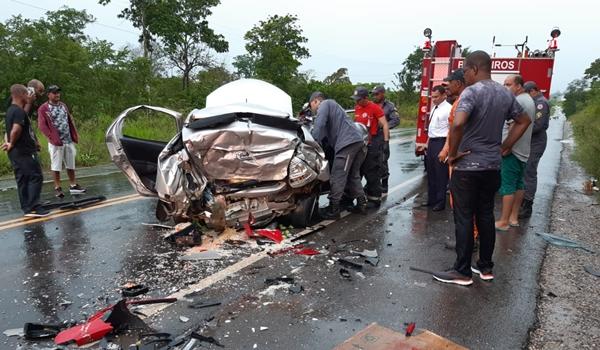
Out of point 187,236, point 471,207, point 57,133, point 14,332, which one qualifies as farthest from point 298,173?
point 57,133

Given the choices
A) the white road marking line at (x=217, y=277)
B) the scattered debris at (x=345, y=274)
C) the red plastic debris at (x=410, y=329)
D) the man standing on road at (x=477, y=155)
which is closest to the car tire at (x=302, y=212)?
the white road marking line at (x=217, y=277)

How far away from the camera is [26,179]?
243 inches

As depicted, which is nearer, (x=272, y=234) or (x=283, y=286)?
(x=283, y=286)

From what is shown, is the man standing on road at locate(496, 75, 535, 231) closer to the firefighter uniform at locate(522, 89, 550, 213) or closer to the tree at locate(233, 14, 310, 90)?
the firefighter uniform at locate(522, 89, 550, 213)

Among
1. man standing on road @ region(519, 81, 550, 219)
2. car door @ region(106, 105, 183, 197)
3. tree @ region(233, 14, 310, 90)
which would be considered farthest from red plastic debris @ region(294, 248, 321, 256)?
tree @ region(233, 14, 310, 90)

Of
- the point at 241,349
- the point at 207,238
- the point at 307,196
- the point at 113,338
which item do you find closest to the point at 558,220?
the point at 307,196

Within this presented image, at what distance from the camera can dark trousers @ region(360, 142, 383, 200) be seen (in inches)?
272

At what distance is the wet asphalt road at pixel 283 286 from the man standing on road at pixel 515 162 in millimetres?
327

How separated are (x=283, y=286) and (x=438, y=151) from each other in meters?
3.89

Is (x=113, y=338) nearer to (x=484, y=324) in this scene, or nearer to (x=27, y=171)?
(x=484, y=324)

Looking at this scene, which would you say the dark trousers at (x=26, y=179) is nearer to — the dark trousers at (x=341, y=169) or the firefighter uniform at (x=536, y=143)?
the dark trousers at (x=341, y=169)

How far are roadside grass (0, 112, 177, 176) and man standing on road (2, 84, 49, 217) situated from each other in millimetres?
4737

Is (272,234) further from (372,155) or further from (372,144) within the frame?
(372,144)

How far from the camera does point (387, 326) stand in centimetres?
316
